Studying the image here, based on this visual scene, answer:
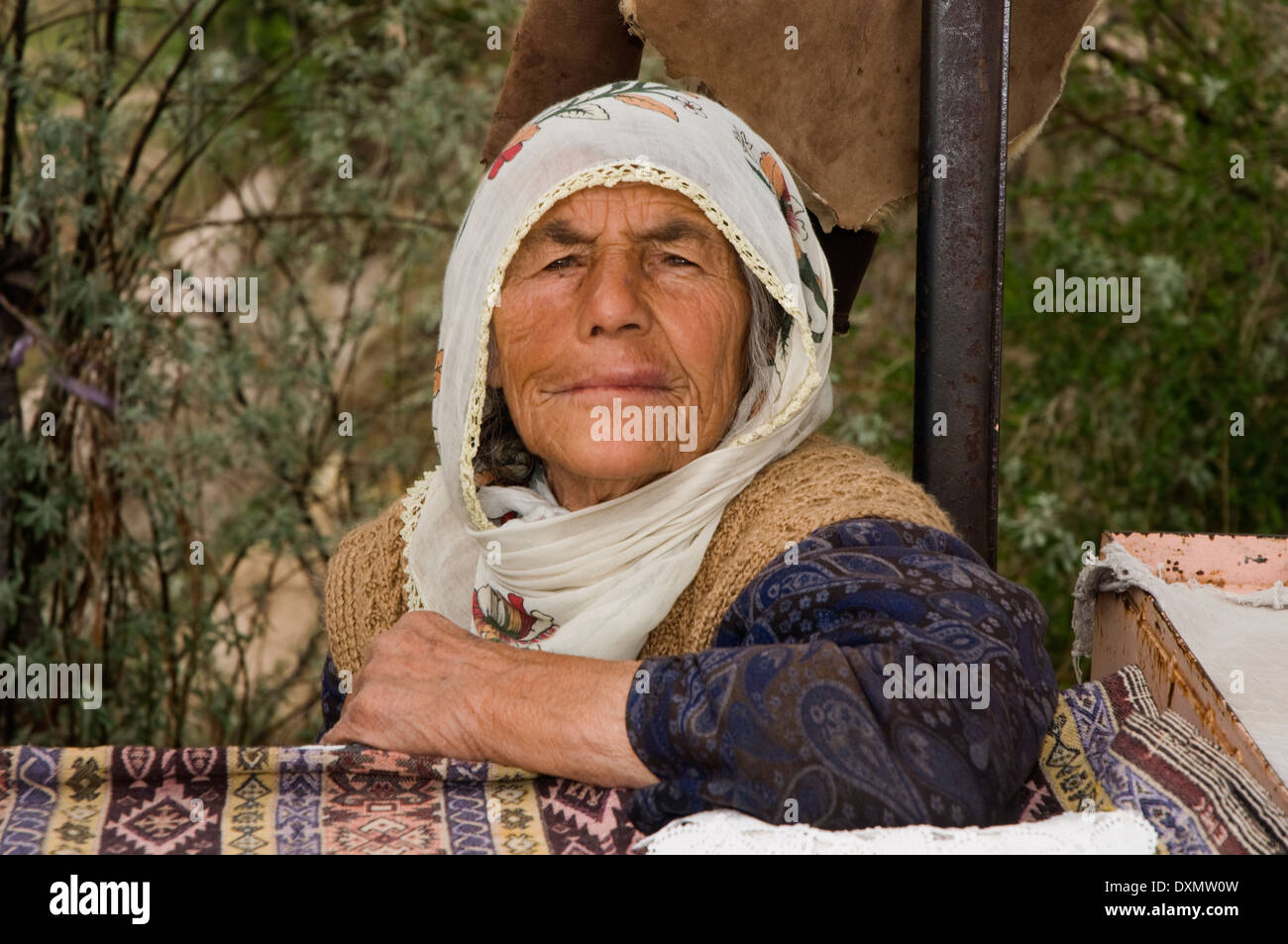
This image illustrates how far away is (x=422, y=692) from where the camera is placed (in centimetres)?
182

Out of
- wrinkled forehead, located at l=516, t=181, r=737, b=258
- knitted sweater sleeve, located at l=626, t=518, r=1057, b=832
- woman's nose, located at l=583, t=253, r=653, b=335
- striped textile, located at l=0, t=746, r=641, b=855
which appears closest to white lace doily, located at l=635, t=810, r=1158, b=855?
knitted sweater sleeve, located at l=626, t=518, r=1057, b=832

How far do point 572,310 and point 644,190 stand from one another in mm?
203

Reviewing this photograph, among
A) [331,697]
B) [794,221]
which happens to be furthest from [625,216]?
[331,697]

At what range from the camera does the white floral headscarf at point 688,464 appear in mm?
2021

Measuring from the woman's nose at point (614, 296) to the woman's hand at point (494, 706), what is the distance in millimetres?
486

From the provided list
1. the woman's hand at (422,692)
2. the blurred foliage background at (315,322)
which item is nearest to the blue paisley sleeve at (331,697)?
the woman's hand at (422,692)

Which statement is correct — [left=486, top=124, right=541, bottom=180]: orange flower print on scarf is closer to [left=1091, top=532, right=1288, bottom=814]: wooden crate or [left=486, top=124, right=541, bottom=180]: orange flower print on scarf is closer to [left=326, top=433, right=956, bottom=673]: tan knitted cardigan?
[left=326, top=433, right=956, bottom=673]: tan knitted cardigan

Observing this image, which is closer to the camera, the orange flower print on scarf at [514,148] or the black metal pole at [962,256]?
the orange flower print on scarf at [514,148]

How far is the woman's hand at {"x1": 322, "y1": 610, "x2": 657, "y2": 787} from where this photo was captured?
1.65 meters

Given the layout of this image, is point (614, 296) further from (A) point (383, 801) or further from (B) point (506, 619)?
(A) point (383, 801)

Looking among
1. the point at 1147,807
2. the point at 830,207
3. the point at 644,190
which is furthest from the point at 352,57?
the point at 1147,807

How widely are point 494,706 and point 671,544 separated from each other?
44cm

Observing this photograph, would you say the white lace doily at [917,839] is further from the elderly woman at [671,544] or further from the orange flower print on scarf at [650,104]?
the orange flower print on scarf at [650,104]

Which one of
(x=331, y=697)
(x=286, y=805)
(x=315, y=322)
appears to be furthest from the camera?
(x=315, y=322)
